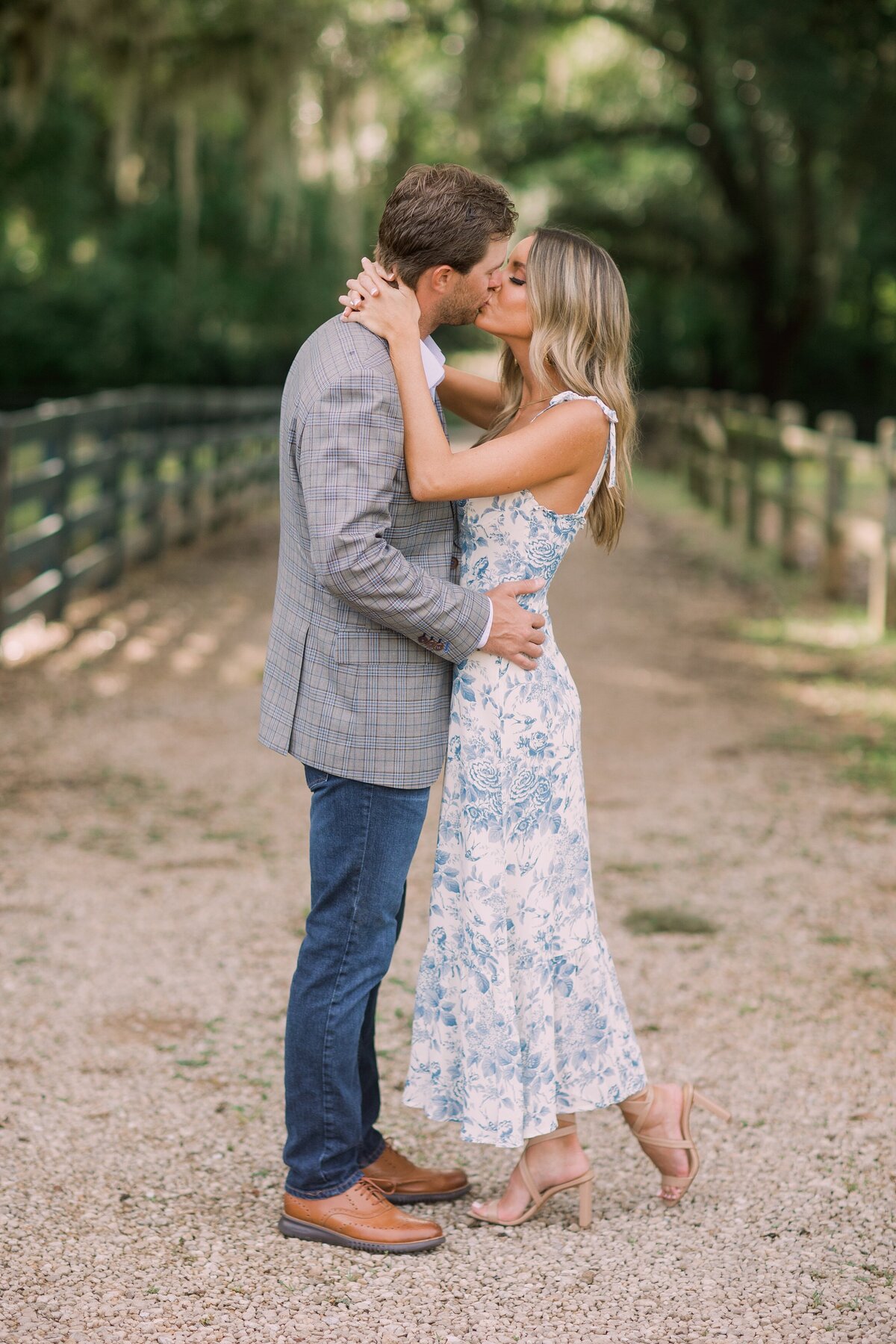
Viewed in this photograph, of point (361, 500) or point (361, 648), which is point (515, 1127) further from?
point (361, 500)

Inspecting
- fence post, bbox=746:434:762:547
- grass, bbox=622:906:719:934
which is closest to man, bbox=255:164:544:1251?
grass, bbox=622:906:719:934

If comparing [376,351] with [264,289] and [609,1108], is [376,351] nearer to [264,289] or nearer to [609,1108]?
[609,1108]

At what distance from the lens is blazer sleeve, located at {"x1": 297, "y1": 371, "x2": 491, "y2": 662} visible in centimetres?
247

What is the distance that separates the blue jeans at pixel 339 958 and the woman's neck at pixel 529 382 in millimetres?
762

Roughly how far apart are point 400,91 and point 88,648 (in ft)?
42.7

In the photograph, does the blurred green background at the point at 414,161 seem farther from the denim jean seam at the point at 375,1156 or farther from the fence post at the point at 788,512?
the denim jean seam at the point at 375,1156

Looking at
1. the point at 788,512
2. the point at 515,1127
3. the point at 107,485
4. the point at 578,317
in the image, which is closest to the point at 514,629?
the point at 578,317

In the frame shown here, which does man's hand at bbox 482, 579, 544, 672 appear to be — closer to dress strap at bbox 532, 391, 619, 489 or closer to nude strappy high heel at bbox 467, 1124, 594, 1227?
dress strap at bbox 532, 391, 619, 489

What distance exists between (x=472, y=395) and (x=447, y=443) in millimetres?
451

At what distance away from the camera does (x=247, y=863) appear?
4.93 meters

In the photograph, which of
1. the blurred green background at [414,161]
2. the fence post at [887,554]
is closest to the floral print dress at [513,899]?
the fence post at [887,554]

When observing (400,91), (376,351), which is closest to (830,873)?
(376,351)

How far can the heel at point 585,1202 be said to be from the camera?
2.86 m

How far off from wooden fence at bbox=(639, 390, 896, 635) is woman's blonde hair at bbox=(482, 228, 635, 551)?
6.07m
